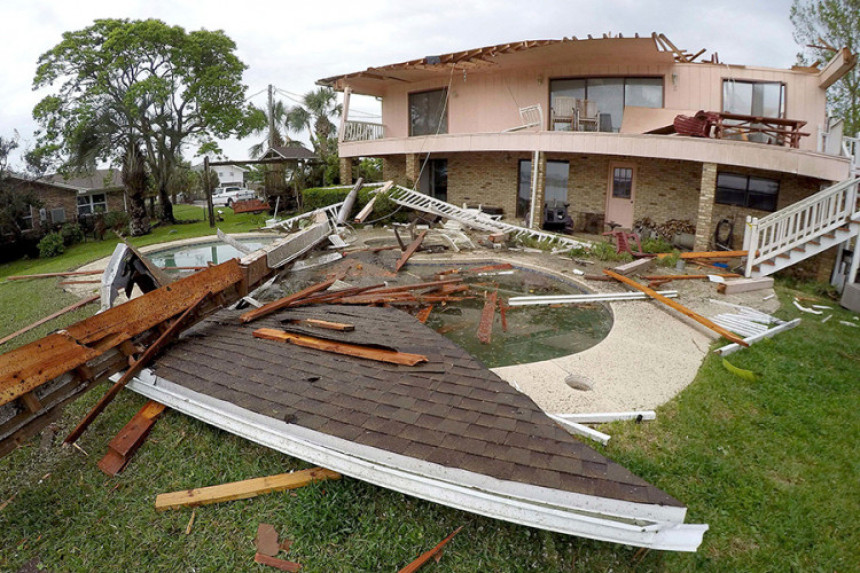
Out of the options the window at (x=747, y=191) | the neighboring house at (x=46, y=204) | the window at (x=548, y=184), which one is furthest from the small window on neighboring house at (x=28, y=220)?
the window at (x=747, y=191)

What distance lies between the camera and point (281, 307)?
6582 millimetres

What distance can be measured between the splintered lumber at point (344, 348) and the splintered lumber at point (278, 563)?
1717mm

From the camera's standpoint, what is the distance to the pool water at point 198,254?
1500cm

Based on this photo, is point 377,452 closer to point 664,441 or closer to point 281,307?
point 664,441

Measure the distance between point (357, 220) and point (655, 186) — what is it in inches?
419

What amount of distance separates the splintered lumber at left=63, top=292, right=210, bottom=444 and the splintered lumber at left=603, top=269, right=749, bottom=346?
7549 mm

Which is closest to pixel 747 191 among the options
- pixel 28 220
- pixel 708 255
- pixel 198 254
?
pixel 708 255

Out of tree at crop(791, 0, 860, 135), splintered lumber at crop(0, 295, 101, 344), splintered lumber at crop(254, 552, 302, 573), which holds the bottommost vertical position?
splintered lumber at crop(254, 552, 302, 573)

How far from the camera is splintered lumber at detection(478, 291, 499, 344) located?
7932mm

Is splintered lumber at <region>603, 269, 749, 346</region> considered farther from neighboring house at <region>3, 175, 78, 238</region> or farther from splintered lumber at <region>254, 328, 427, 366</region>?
neighboring house at <region>3, 175, 78, 238</region>

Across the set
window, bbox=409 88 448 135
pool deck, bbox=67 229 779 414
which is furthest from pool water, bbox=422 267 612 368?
window, bbox=409 88 448 135

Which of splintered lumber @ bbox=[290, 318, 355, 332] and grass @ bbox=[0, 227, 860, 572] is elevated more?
splintered lumber @ bbox=[290, 318, 355, 332]

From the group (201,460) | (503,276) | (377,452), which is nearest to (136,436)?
(201,460)

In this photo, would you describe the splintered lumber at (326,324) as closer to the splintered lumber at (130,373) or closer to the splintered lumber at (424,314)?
the splintered lumber at (130,373)
